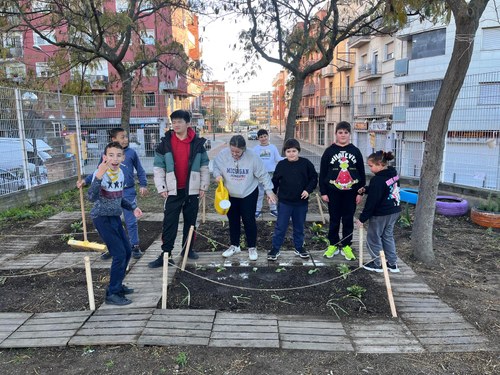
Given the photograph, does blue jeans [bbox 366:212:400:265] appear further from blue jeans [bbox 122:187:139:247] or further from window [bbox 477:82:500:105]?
window [bbox 477:82:500:105]

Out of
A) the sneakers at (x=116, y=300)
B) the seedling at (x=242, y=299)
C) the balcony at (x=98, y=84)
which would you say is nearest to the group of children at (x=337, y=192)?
the sneakers at (x=116, y=300)

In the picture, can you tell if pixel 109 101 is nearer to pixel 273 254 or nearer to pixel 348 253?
pixel 273 254

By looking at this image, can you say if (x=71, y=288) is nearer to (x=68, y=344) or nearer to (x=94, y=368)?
(x=68, y=344)

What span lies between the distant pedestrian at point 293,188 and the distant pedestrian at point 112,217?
2.02 m

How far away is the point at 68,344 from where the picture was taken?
3.24 meters

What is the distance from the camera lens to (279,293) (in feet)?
13.8

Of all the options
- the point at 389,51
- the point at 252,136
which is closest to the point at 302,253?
the point at 252,136

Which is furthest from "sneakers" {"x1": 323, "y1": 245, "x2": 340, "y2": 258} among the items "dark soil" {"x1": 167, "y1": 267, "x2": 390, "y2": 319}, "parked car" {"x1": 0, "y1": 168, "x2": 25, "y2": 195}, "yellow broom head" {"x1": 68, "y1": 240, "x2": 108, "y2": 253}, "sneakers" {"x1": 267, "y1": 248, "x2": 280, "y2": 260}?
"parked car" {"x1": 0, "y1": 168, "x2": 25, "y2": 195}

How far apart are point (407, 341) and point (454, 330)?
538mm

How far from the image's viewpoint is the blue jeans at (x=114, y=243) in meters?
3.83

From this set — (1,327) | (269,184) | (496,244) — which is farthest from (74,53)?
(496,244)

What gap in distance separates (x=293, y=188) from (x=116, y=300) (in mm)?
2503

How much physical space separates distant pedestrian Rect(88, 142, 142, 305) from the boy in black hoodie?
106 inches

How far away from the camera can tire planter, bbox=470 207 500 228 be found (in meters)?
6.79
